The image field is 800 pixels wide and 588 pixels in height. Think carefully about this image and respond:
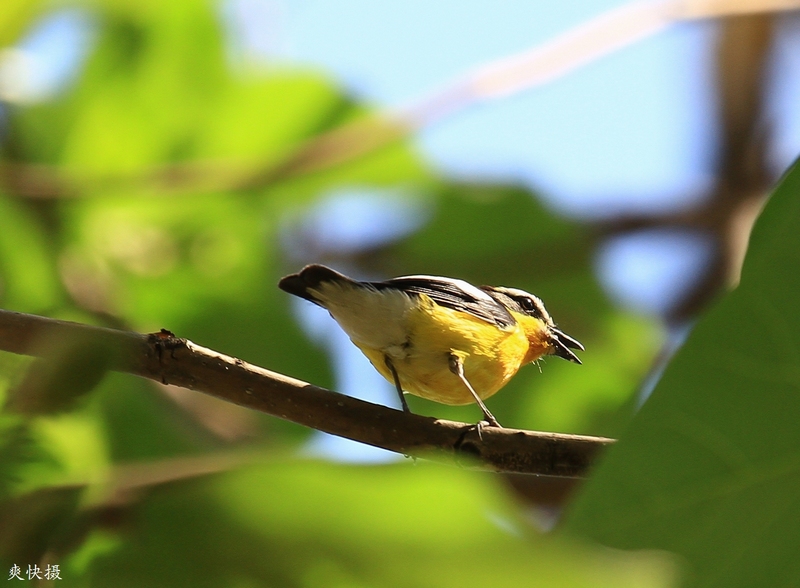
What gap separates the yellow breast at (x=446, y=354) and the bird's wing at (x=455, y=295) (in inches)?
0.9

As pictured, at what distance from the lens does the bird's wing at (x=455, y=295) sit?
7.39 ft

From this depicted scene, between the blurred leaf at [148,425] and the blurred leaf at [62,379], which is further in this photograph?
the blurred leaf at [148,425]

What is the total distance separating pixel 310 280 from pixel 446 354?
42cm

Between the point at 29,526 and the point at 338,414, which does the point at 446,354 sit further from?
the point at 29,526

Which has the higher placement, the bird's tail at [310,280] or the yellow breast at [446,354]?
the bird's tail at [310,280]

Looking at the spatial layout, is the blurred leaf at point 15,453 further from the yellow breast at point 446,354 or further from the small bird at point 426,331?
the yellow breast at point 446,354

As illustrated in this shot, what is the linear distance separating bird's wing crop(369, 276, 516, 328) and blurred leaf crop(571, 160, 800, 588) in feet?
5.20

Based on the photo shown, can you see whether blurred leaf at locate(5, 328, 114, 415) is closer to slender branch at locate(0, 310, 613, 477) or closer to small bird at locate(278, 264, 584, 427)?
slender branch at locate(0, 310, 613, 477)

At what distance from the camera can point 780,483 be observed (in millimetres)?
613

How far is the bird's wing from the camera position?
2.25 meters

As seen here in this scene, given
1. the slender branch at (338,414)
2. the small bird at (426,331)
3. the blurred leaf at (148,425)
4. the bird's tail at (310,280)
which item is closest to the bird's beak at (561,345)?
the small bird at (426,331)

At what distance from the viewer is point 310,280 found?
76.9 inches

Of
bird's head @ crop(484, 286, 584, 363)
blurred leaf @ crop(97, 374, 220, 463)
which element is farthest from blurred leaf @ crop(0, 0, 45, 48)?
bird's head @ crop(484, 286, 584, 363)

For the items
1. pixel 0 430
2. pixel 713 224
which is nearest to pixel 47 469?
pixel 0 430
